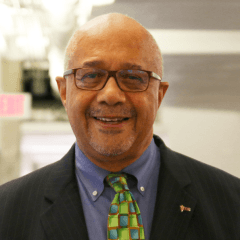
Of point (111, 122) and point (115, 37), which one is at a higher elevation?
point (115, 37)

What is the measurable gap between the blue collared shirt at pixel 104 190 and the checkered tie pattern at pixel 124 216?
4cm

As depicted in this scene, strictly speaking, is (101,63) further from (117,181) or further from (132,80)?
(117,181)

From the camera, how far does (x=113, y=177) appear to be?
0.99m

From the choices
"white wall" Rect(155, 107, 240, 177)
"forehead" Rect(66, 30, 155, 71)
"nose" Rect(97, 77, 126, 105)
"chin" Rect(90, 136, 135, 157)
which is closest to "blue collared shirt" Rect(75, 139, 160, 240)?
"chin" Rect(90, 136, 135, 157)

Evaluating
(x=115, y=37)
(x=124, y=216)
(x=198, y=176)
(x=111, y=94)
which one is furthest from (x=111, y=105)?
(x=198, y=176)

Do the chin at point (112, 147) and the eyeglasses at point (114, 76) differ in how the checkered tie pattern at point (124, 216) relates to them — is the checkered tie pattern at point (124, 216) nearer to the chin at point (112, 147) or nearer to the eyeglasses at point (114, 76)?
the chin at point (112, 147)

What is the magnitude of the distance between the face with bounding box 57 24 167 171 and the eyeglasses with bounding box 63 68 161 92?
15mm

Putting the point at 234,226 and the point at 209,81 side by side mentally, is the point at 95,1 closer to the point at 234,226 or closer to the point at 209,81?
the point at 209,81

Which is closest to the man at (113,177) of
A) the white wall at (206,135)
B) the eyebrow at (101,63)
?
the eyebrow at (101,63)

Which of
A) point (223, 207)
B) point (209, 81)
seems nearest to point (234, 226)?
point (223, 207)

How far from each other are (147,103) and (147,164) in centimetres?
27

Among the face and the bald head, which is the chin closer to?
the face

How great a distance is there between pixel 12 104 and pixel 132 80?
1231 millimetres

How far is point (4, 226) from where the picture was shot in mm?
992
